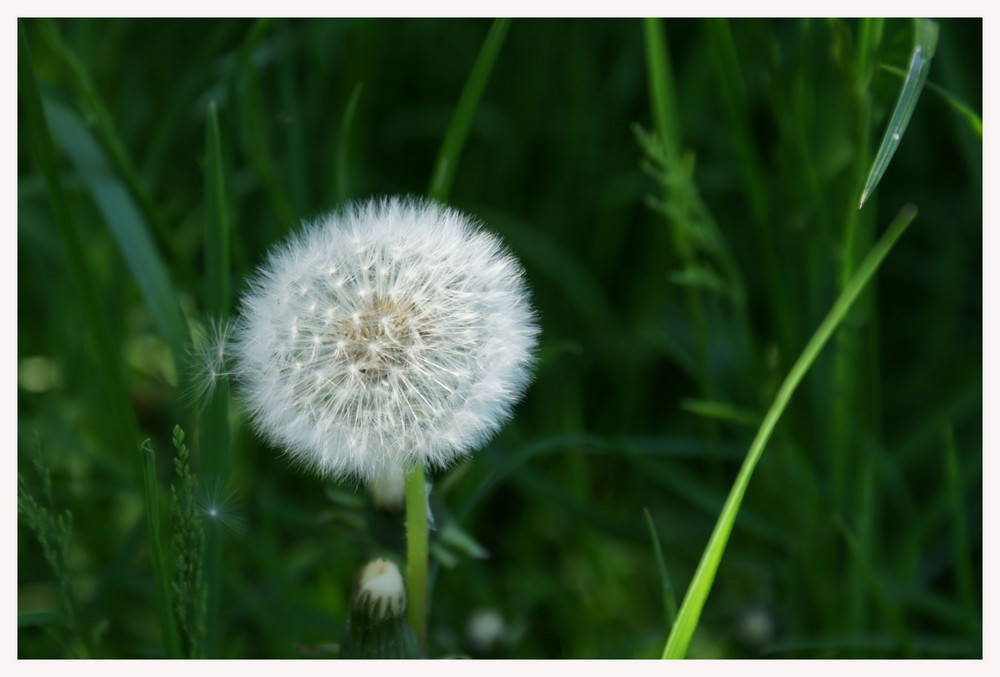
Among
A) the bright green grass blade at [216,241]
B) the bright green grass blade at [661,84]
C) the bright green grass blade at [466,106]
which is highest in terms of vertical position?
the bright green grass blade at [661,84]

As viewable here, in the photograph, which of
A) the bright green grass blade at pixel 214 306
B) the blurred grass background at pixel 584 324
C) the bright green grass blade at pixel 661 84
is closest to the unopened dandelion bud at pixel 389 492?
the blurred grass background at pixel 584 324

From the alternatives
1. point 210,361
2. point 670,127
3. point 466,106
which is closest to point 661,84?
point 670,127

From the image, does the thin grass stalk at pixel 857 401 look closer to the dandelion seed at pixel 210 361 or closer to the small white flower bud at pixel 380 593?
the small white flower bud at pixel 380 593

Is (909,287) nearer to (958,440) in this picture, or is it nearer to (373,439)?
(958,440)

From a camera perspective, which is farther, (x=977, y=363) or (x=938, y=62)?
(x=977, y=363)

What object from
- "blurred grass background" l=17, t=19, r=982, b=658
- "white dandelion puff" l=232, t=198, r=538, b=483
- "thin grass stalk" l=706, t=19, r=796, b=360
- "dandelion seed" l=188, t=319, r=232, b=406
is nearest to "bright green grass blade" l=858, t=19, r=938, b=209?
"blurred grass background" l=17, t=19, r=982, b=658

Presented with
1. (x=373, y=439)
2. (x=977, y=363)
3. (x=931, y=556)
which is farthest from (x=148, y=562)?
(x=977, y=363)
